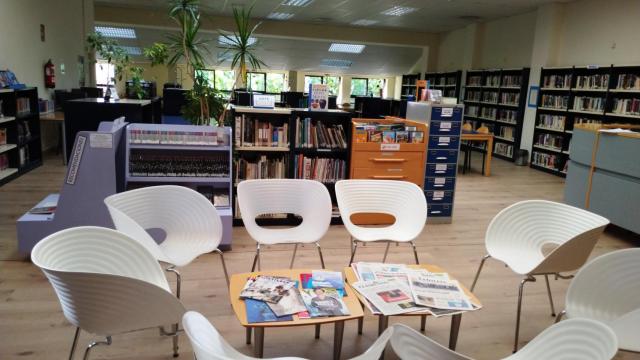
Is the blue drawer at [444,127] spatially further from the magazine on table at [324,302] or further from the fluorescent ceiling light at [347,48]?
the fluorescent ceiling light at [347,48]

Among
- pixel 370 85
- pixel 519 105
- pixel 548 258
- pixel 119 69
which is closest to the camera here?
pixel 548 258

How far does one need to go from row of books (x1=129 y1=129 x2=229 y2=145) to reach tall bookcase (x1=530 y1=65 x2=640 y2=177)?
22.5ft

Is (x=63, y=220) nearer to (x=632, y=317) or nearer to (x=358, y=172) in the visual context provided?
(x=358, y=172)

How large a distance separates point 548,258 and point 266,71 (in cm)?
1616

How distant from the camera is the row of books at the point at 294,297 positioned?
202cm

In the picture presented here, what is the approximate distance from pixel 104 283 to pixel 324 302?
3.06 ft

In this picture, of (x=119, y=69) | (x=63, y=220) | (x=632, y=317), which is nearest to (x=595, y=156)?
(x=632, y=317)

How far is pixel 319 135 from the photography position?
5.04 meters

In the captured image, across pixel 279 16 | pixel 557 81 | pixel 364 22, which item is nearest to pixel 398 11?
pixel 364 22

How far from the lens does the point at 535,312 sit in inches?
131

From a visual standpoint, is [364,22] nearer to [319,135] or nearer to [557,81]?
[557,81]

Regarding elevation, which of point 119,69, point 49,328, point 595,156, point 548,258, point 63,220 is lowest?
point 49,328

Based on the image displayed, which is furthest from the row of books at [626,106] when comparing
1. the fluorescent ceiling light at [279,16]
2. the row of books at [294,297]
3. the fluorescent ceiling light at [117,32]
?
the fluorescent ceiling light at [117,32]

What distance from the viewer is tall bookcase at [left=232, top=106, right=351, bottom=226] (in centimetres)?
491
